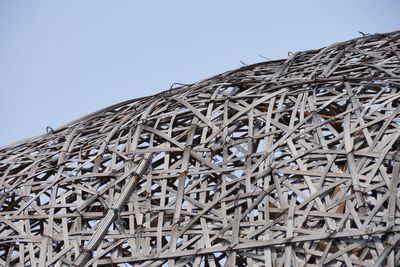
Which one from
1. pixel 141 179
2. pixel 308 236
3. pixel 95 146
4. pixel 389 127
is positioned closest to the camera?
pixel 308 236

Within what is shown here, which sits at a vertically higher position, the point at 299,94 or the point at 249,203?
the point at 299,94

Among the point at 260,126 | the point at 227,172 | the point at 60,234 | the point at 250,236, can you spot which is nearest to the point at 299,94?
the point at 260,126

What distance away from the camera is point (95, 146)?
5066 mm

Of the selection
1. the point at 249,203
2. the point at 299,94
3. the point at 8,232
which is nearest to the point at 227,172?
the point at 249,203

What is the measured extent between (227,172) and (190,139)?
1.09ft

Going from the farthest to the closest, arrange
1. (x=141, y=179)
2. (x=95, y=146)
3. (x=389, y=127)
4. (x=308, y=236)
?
(x=95, y=146) < (x=141, y=179) < (x=389, y=127) < (x=308, y=236)

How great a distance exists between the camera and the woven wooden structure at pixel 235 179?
417cm

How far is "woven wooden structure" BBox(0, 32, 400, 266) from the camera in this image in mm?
4168

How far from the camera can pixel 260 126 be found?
15.5ft

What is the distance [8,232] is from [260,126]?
137cm

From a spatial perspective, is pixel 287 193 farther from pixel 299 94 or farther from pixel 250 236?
pixel 299 94

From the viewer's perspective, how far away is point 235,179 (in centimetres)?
451

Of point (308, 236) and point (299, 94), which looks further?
point (299, 94)

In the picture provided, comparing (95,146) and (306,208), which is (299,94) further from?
(95,146)
